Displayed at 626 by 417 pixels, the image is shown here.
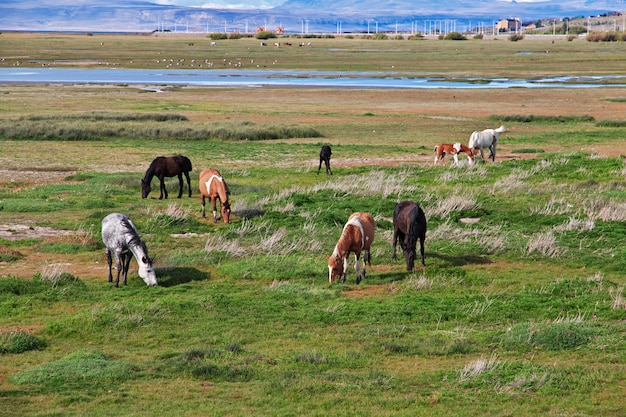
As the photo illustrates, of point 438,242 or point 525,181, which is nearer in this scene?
point 438,242

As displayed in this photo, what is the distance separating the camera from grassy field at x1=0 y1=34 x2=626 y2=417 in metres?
12.0

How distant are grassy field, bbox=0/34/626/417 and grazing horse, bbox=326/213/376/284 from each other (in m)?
0.41

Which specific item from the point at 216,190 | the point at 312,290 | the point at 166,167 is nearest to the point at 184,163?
the point at 166,167

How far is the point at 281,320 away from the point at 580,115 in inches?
1820

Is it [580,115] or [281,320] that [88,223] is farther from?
[580,115]

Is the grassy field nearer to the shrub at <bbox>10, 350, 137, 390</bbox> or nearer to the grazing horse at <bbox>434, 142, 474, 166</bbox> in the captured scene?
the shrub at <bbox>10, 350, 137, 390</bbox>

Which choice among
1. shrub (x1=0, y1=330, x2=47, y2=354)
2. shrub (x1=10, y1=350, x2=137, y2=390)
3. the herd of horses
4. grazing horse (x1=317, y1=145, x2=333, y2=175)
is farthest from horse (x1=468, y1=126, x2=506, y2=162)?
shrub (x1=10, y1=350, x2=137, y2=390)

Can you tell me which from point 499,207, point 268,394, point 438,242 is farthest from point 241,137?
point 268,394

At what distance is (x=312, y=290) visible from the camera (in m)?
17.2

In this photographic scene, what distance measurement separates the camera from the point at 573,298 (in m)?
16.6

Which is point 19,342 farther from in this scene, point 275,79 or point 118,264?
point 275,79

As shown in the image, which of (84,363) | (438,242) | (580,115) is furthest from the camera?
(580,115)

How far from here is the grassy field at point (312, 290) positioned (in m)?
12.0

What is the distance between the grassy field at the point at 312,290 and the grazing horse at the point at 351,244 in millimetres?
411
